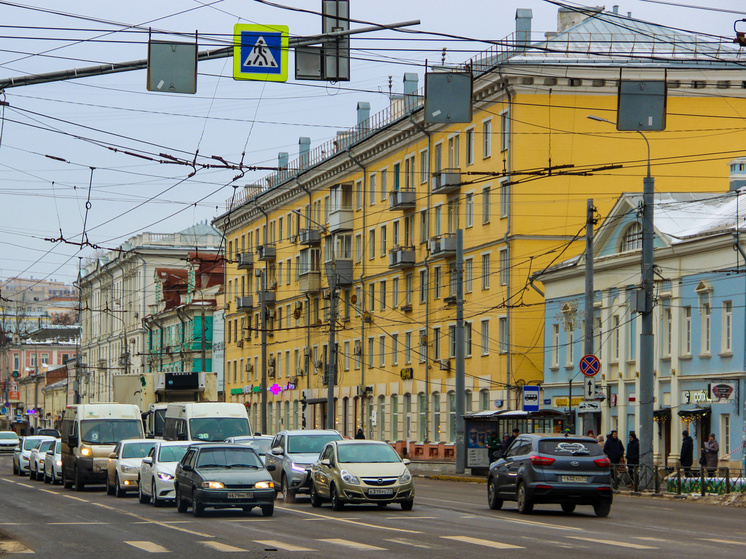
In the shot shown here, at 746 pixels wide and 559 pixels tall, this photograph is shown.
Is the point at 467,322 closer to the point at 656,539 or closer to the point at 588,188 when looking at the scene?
the point at 588,188

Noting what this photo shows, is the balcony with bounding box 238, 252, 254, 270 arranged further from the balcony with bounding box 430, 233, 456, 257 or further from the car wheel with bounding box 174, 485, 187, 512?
the car wheel with bounding box 174, 485, 187, 512

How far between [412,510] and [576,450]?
3.66 metres

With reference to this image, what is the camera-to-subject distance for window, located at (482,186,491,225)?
186 ft

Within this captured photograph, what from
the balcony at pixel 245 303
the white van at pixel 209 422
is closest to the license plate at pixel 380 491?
the white van at pixel 209 422

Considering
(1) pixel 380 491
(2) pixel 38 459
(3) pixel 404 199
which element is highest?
(3) pixel 404 199

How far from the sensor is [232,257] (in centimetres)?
9669

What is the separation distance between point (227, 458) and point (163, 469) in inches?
150

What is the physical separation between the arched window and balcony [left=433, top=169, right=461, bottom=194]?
10979 mm

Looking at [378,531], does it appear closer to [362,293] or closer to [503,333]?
[503,333]

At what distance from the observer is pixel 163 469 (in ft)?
93.4

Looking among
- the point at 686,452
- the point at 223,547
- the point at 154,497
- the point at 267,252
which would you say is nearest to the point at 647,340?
the point at 686,452

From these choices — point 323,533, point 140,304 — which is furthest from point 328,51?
point 140,304

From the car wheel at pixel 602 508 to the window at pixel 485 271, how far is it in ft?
108

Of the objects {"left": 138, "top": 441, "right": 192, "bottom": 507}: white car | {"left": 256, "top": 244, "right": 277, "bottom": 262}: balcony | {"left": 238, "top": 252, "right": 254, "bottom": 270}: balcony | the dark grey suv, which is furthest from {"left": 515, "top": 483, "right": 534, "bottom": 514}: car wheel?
{"left": 238, "top": 252, "right": 254, "bottom": 270}: balcony
